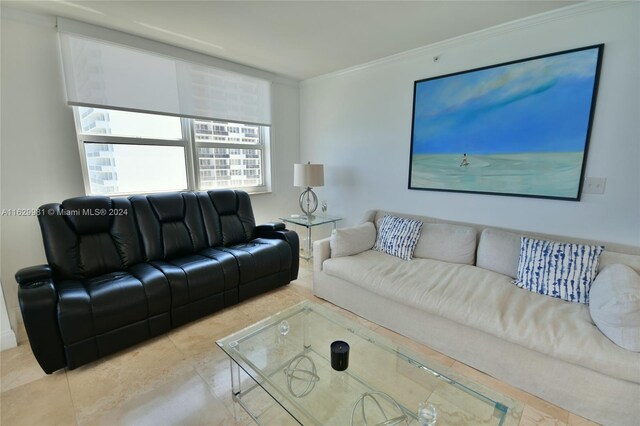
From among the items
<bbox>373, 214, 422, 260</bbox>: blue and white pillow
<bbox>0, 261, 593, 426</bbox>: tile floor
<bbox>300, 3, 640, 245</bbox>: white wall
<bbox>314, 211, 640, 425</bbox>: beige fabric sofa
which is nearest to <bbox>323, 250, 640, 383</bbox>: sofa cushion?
<bbox>314, 211, 640, 425</bbox>: beige fabric sofa

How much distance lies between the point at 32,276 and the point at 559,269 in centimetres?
339

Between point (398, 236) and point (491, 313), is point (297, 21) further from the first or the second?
point (491, 313)

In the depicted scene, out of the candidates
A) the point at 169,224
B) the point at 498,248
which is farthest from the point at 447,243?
the point at 169,224

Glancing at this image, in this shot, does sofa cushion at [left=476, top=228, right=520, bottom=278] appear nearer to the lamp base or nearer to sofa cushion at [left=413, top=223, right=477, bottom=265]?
sofa cushion at [left=413, top=223, right=477, bottom=265]

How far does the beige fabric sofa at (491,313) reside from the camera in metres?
1.39

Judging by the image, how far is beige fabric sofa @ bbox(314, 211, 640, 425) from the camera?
139 cm

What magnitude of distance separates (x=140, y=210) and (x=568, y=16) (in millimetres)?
3653

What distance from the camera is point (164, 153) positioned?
2926 mm

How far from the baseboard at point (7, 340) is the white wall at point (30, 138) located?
28 centimetres

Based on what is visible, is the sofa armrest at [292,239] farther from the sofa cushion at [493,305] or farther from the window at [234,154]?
the window at [234,154]

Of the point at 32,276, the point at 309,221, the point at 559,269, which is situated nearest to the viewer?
the point at 32,276

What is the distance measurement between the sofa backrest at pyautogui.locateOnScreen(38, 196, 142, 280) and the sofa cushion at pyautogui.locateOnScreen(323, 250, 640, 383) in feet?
5.66

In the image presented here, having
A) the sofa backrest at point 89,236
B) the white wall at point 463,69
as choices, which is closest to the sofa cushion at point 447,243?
the white wall at point 463,69

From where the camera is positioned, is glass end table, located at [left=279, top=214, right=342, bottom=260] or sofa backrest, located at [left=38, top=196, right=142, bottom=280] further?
glass end table, located at [left=279, top=214, right=342, bottom=260]
